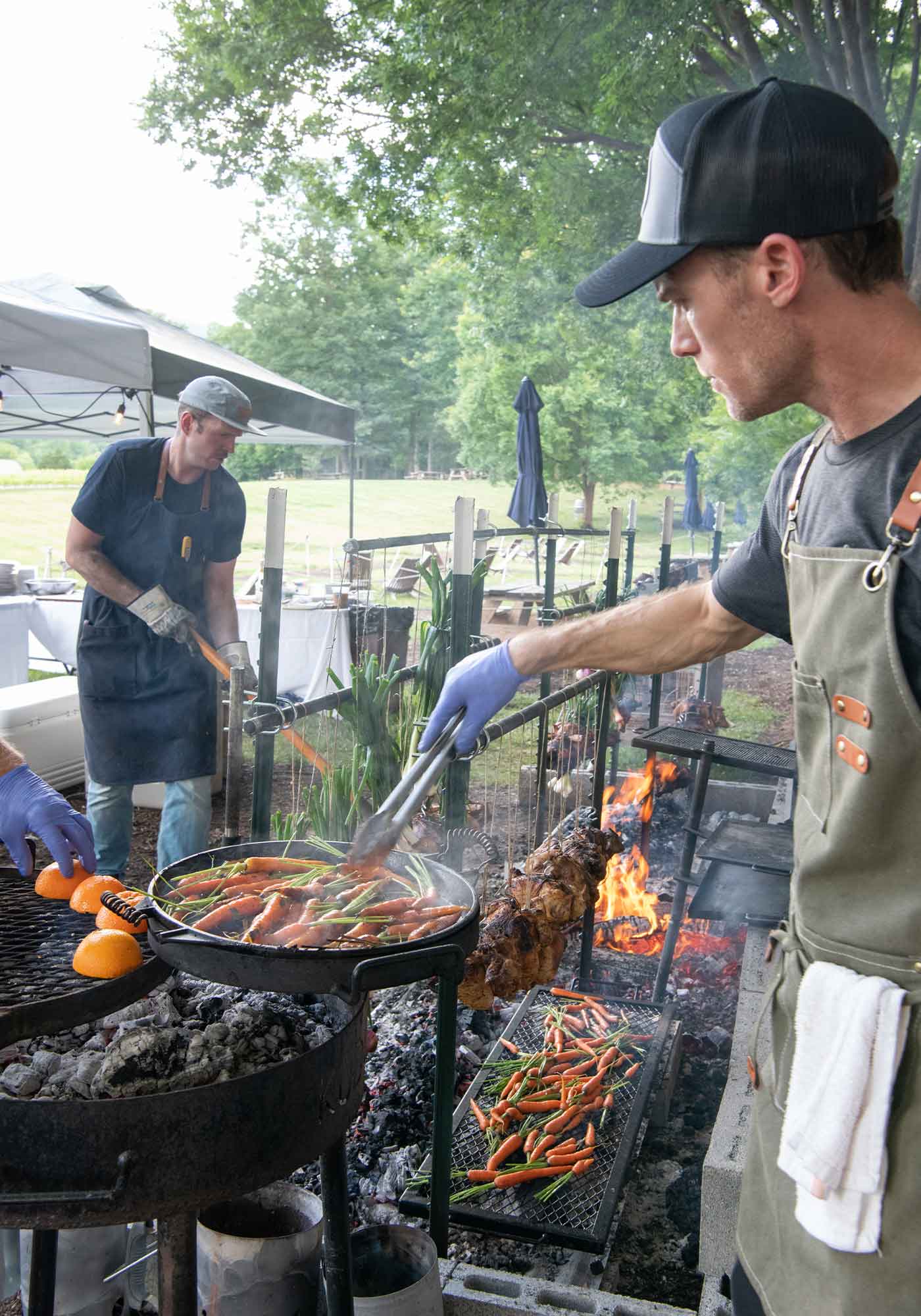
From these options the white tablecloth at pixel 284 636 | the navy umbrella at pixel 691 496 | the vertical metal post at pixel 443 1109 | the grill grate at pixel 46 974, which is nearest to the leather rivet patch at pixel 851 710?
the vertical metal post at pixel 443 1109

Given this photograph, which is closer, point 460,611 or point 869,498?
point 869,498

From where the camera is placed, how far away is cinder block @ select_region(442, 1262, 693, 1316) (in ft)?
8.24

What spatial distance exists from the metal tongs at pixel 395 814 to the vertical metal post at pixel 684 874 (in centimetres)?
232

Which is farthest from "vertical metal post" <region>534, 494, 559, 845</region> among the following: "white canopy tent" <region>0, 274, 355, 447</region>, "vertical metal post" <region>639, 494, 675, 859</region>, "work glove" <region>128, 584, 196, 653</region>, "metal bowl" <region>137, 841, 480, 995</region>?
"white canopy tent" <region>0, 274, 355, 447</region>

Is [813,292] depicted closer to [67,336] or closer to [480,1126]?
[480,1126]

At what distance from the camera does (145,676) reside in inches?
193

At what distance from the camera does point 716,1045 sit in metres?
4.16

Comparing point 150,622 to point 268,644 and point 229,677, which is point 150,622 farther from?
point 268,644

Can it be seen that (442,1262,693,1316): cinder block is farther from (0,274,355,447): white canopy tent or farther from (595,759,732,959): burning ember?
(0,274,355,447): white canopy tent

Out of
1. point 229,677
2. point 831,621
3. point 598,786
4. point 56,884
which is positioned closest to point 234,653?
point 229,677

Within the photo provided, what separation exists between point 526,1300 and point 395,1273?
408 mm

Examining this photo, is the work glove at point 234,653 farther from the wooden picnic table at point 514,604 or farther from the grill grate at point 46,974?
the wooden picnic table at point 514,604

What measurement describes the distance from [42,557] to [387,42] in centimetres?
1932

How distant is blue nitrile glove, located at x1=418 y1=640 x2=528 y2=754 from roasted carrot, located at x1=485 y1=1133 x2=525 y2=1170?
1412 mm
